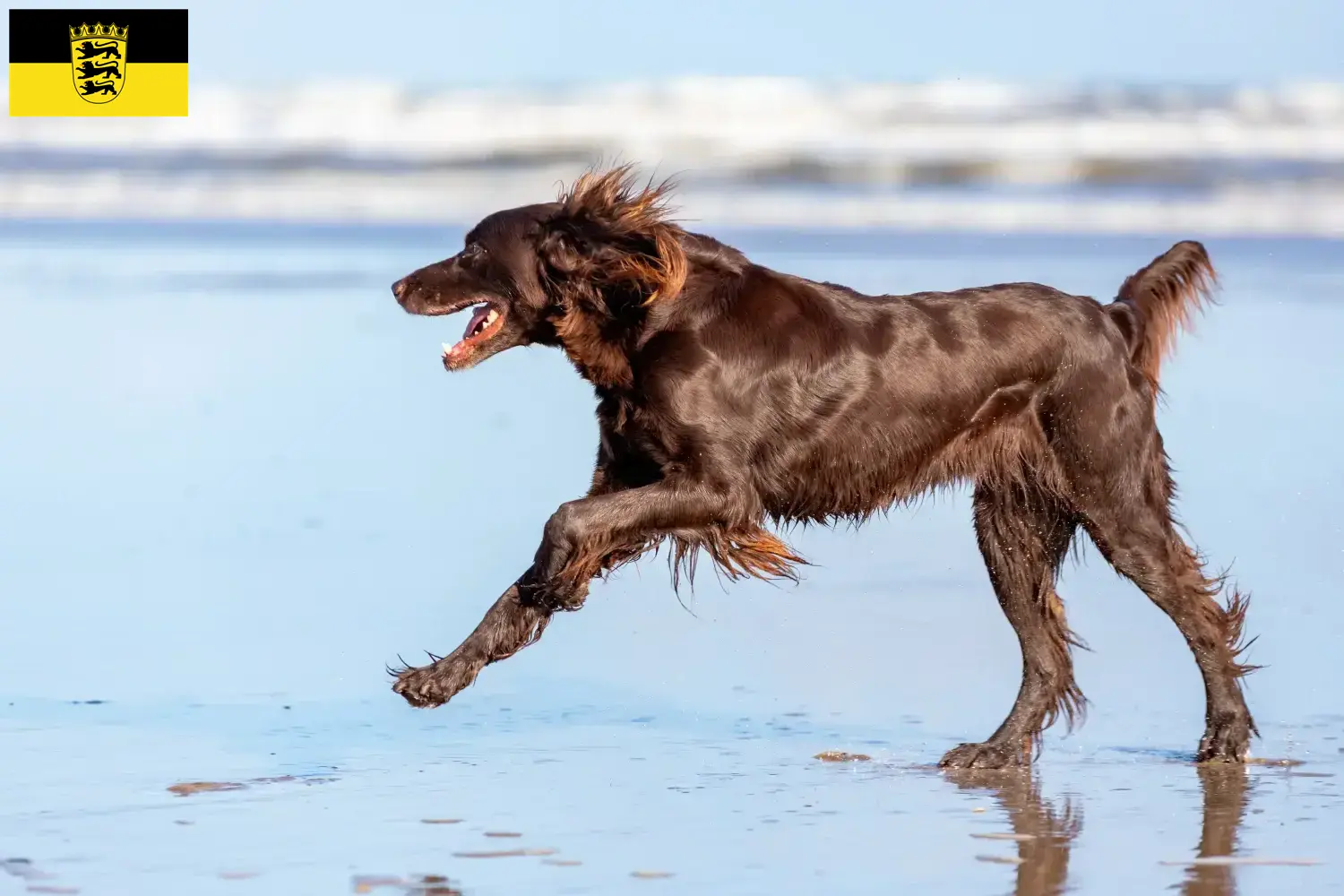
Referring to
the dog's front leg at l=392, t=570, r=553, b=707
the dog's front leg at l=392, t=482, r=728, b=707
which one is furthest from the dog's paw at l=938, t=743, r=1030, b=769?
the dog's front leg at l=392, t=570, r=553, b=707

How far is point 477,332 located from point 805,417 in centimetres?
105

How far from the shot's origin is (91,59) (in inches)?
817

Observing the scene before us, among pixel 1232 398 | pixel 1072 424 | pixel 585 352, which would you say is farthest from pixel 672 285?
pixel 1232 398

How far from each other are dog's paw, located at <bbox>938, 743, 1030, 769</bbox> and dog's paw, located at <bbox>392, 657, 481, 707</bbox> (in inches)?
55.8

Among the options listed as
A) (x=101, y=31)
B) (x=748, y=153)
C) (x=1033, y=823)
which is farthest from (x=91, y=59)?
(x=1033, y=823)

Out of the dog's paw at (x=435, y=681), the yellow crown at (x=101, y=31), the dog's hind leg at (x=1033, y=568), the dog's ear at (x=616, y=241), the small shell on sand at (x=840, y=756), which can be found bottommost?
the small shell on sand at (x=840, y=756)

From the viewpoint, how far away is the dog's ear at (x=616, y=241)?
6246 millimetres

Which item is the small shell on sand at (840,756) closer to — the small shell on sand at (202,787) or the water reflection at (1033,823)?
the water reflection at (1033,823)

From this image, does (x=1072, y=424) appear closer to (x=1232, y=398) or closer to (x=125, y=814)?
(x=125, y=814)

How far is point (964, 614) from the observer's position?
7781 mm

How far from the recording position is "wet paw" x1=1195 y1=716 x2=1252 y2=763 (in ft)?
20.2

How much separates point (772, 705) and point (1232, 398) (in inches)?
233

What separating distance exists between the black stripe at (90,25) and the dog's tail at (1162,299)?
13896 mm

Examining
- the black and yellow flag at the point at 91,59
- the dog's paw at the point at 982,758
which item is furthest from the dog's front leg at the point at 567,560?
the black and yellow flag at the point at 91,59
